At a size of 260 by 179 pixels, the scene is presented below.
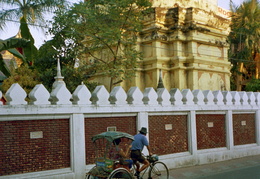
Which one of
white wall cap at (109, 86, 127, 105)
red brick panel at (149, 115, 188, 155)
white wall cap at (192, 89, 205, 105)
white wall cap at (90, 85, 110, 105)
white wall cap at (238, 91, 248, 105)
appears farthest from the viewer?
white wall cap at (238, 91, 248, 105)

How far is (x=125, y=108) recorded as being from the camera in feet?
35.6

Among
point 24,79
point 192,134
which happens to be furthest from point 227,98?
point 24,79

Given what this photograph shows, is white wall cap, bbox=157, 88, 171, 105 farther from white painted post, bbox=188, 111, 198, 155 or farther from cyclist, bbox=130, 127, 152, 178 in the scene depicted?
cyclist, bbox=130, 127, 152, 178

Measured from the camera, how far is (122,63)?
17359mm

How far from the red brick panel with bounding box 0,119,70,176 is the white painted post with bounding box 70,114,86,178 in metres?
0.13

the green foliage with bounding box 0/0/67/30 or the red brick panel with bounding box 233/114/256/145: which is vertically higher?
the green foliage with bounding box 0/0/67/30

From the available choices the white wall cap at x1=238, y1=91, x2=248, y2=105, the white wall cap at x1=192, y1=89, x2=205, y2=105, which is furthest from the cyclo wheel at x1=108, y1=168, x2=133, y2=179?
the white wall cap at x1=238, y1=91, x2=248, y2=105

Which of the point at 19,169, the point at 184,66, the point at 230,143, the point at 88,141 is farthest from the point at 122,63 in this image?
the point at 19,169

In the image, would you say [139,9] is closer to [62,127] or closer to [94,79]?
[94,79]

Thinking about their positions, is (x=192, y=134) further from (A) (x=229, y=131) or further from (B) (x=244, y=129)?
(B) (x=244, y=129)

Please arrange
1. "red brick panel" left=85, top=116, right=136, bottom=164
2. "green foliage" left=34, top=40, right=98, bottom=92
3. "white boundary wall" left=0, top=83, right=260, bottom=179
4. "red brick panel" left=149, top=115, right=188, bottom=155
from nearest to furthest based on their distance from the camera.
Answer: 1. "white boundary wall" left=0, top=83, right=260, bottom=179
2. "red brick panel" left=85, top=116, right=136, bottom=164
3. "red brick panel" left=149, top=115, right=188, bottom=155
4. "green foliage" left=34, top=40, right=98, bottom=92

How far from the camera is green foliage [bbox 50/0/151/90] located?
16.5 m

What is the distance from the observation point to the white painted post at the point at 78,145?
9.65 metres

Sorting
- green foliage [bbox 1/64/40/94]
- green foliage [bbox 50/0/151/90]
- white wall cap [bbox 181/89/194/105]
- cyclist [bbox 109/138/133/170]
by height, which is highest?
green foliage [bbox 50/0/151/90]
